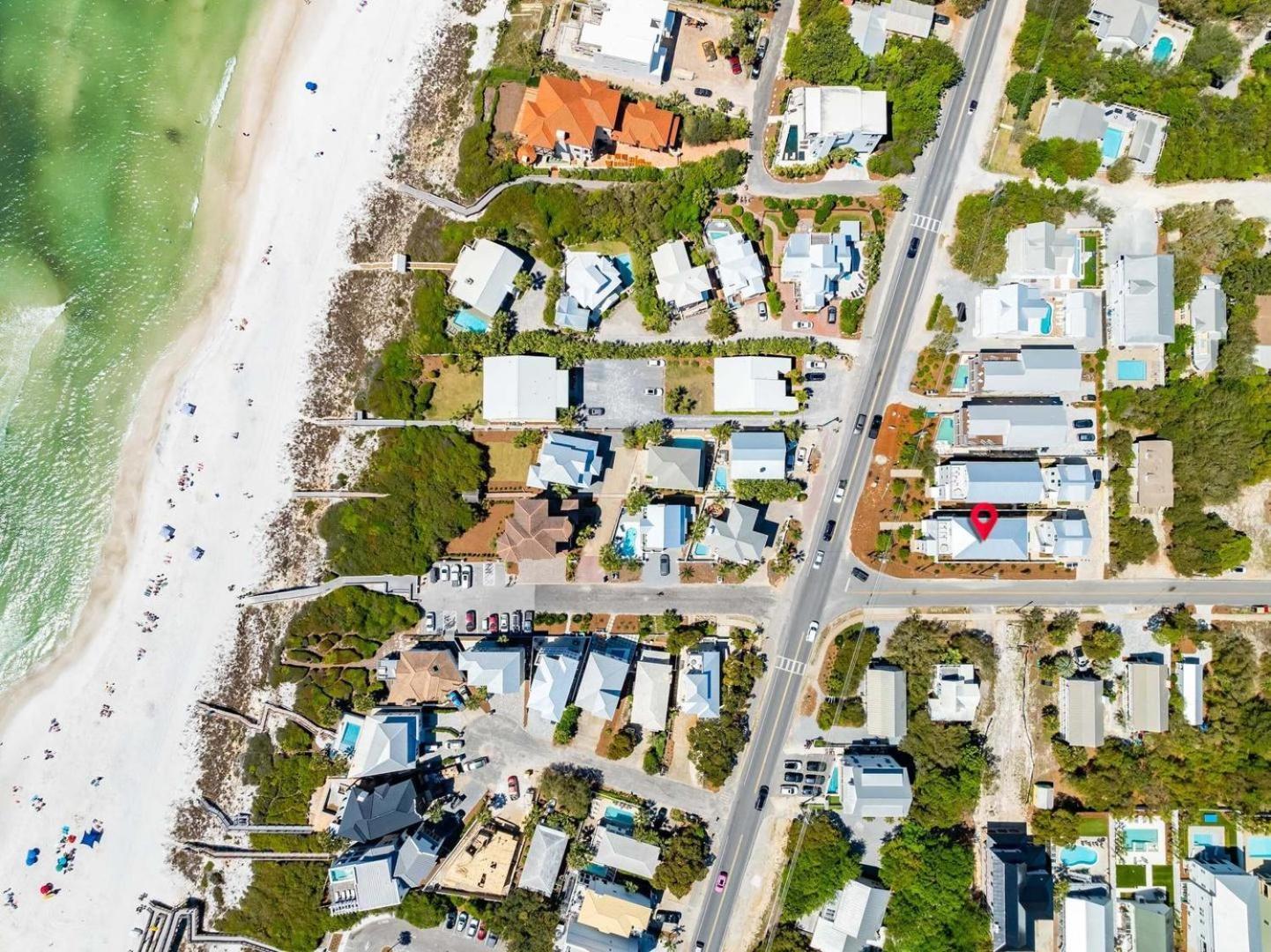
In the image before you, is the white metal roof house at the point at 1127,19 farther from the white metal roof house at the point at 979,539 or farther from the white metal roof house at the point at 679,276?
the white metal roof house at the point at 979,539

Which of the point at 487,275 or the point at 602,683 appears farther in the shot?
the point at 487,275

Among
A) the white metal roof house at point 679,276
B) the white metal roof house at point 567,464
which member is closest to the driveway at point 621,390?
the white metal roof house at point 567,464

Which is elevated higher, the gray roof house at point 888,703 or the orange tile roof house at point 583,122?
the orange tile roof house at point 583,122

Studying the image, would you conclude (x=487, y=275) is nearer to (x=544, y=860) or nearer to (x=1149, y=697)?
(x=544, y=860)

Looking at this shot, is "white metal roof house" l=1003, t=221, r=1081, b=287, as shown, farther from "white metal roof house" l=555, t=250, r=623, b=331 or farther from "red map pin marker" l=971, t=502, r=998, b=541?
"white metal roof house" l=555, t=250, r=623, b=331

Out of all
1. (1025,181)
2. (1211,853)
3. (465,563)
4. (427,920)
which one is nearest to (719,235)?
(1025,181)

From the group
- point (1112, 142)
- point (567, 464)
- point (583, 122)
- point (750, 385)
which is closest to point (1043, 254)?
point (1112, 142)

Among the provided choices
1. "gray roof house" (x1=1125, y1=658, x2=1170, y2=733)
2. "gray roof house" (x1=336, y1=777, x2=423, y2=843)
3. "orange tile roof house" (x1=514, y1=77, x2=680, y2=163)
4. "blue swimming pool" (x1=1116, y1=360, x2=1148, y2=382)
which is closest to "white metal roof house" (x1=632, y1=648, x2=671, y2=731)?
"gray roof house" (x1=336, y1=777, x2=423, y2=843)
